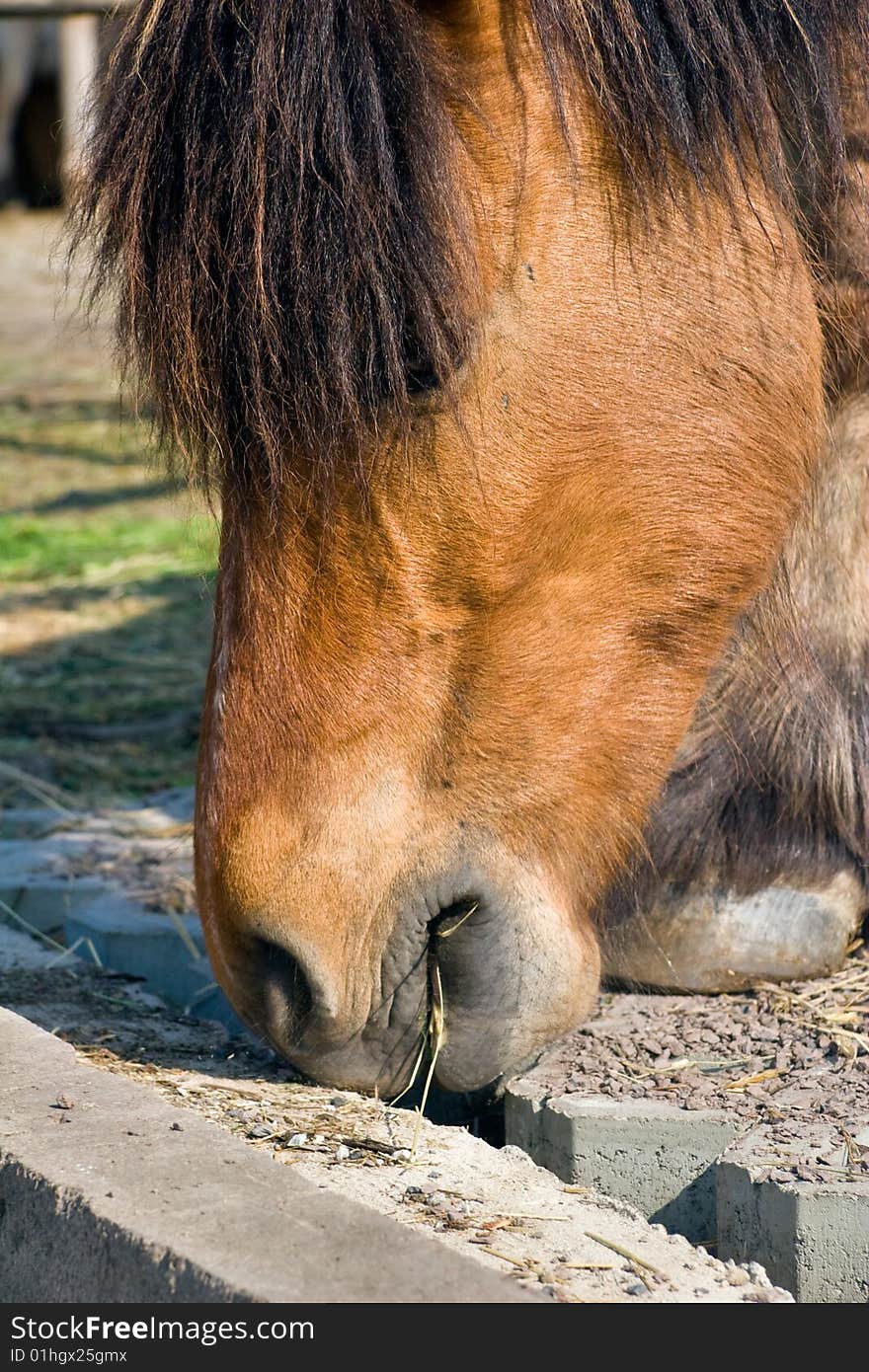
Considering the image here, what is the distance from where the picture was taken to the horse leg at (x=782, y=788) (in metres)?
2.65

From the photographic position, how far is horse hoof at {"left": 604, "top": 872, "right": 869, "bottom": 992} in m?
2.78

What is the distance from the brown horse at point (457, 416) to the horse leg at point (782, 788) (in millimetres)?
186

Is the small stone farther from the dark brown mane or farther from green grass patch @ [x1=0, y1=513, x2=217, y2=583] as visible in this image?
green grass patch @ [x1=0, y1=513, x2=217, y2=583]

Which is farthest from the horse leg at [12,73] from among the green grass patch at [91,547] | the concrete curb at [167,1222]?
the concrete curb at [167,1222]

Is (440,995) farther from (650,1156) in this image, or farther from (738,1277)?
(738,1277)

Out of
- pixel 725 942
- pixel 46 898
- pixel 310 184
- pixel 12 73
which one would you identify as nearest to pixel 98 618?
pixel 46 898

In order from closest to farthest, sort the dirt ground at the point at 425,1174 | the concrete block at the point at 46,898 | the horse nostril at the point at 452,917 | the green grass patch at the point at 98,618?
the dirt ground at the point at 425,1174 < the horse nostril at the point at 452,917 < the concrete block at the point at 46,898 < the green grass patch at the point at 98,618

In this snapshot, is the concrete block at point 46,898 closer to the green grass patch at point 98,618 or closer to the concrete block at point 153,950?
→ the concrete block at point 153,950

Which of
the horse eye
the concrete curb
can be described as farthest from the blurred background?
the concrete curb

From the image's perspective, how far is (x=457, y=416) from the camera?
85.6 inches

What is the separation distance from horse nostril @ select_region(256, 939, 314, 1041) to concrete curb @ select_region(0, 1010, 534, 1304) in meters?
0.21

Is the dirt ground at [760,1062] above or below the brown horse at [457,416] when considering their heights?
below

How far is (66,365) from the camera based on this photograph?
11.2 metres

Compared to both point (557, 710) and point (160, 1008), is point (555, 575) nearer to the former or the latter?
point (557, 710)
